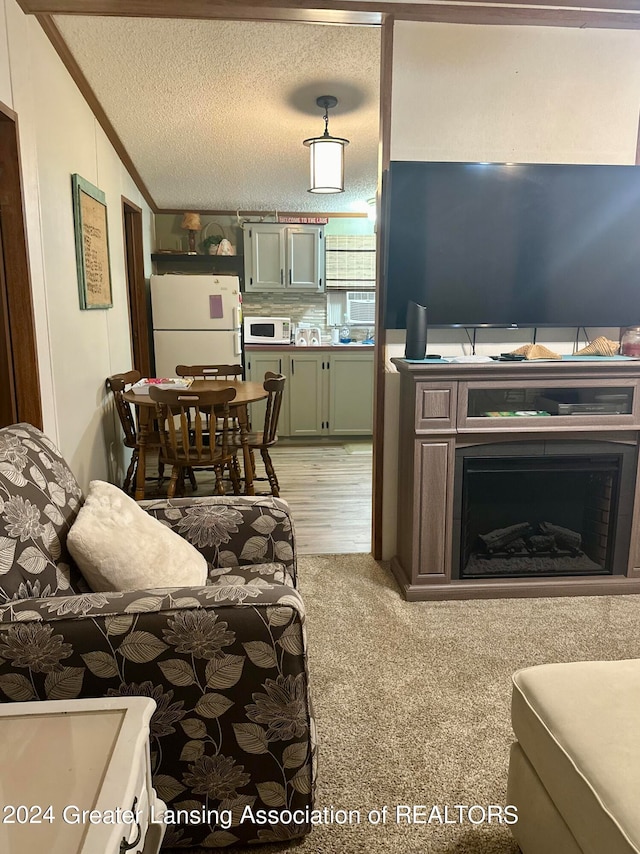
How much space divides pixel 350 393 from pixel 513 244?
3010mm

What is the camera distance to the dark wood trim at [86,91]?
273 cm

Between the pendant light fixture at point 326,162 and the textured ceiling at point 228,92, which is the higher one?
the textured ceiling at point 228,92

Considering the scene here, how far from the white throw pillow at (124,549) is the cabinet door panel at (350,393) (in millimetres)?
3973

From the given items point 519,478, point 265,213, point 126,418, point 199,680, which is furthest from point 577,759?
point 265,213

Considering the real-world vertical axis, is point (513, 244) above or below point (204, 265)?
below

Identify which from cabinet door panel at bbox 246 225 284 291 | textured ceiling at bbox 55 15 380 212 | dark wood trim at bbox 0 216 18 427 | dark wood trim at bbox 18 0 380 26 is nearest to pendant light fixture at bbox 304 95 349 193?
textured ceiling at bbox 55 15 380 212

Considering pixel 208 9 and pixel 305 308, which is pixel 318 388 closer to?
pixel 305 308

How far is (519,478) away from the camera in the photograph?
2.63m

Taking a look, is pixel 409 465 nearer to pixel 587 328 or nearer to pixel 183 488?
pixel 587 328

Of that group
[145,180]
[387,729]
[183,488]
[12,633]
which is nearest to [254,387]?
[183,488]

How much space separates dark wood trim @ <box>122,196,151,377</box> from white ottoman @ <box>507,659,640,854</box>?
13.9 ft

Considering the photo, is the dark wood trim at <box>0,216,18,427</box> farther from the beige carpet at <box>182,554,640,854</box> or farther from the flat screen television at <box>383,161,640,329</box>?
the flat screen television at <box>383,161,640,329</box>

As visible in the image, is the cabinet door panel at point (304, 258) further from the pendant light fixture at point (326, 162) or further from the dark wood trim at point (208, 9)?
the dark wood trim at point (208, 9)

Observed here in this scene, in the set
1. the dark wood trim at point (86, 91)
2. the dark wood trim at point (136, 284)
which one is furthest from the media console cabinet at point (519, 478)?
the dark wood trim at point (136, 284)
